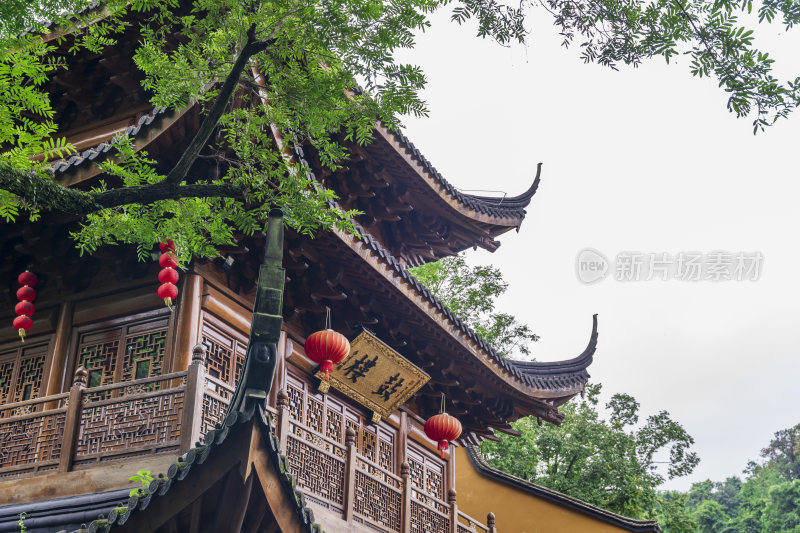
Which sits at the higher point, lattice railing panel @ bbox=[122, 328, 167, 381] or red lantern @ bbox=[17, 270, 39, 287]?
red lantern @ bbox=[17, 270, 39, 287]

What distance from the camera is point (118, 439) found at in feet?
19.9

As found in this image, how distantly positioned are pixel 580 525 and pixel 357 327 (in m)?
6.76

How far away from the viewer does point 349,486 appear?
7711 mm

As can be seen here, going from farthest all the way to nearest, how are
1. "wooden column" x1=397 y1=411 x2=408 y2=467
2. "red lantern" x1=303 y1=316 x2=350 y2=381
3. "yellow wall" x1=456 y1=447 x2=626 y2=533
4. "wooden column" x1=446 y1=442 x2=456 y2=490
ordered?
"yellow wall" x1=456 y1=447 x2=626 y2=533 < "wooden column" x1=446 y1=442 x2=456 y2=490 < "wooden column" x1=397 y1=411 x2=408 y2=467 < "red lantern" x1=303 y1=316 x2=350 y2=381

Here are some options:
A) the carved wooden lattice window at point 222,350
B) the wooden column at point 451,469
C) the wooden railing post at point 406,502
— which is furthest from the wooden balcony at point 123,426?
the wooden column at point 451,469

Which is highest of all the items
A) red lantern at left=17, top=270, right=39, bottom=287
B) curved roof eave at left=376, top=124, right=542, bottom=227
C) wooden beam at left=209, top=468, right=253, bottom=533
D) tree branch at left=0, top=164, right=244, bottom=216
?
curved roof eave at left=376, top=124, right=542, bottom=227

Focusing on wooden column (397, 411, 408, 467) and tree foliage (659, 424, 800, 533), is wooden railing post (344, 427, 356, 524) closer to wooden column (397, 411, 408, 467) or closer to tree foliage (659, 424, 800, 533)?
wooden column (397, 411, 408, 467)

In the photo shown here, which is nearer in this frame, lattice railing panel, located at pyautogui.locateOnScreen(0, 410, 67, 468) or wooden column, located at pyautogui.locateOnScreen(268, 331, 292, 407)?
lattice railing panel, located at pyautogui.locateOnScreen(0, 410, 67, 468)

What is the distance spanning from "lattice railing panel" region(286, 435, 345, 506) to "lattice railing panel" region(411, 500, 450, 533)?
1.28 m

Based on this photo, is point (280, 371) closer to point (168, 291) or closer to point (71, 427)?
point (168, 291)

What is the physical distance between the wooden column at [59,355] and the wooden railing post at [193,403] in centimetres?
202

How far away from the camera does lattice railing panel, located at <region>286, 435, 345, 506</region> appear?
7070 mm

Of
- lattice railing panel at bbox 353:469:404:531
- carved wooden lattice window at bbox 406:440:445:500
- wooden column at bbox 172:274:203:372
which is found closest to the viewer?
wooden column at bbox 172:274:203:372

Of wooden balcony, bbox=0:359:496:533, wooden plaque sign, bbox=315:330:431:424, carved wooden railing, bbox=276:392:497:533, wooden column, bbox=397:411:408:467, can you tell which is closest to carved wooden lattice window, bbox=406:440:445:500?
wooden column, bbox=397:411:408:467
